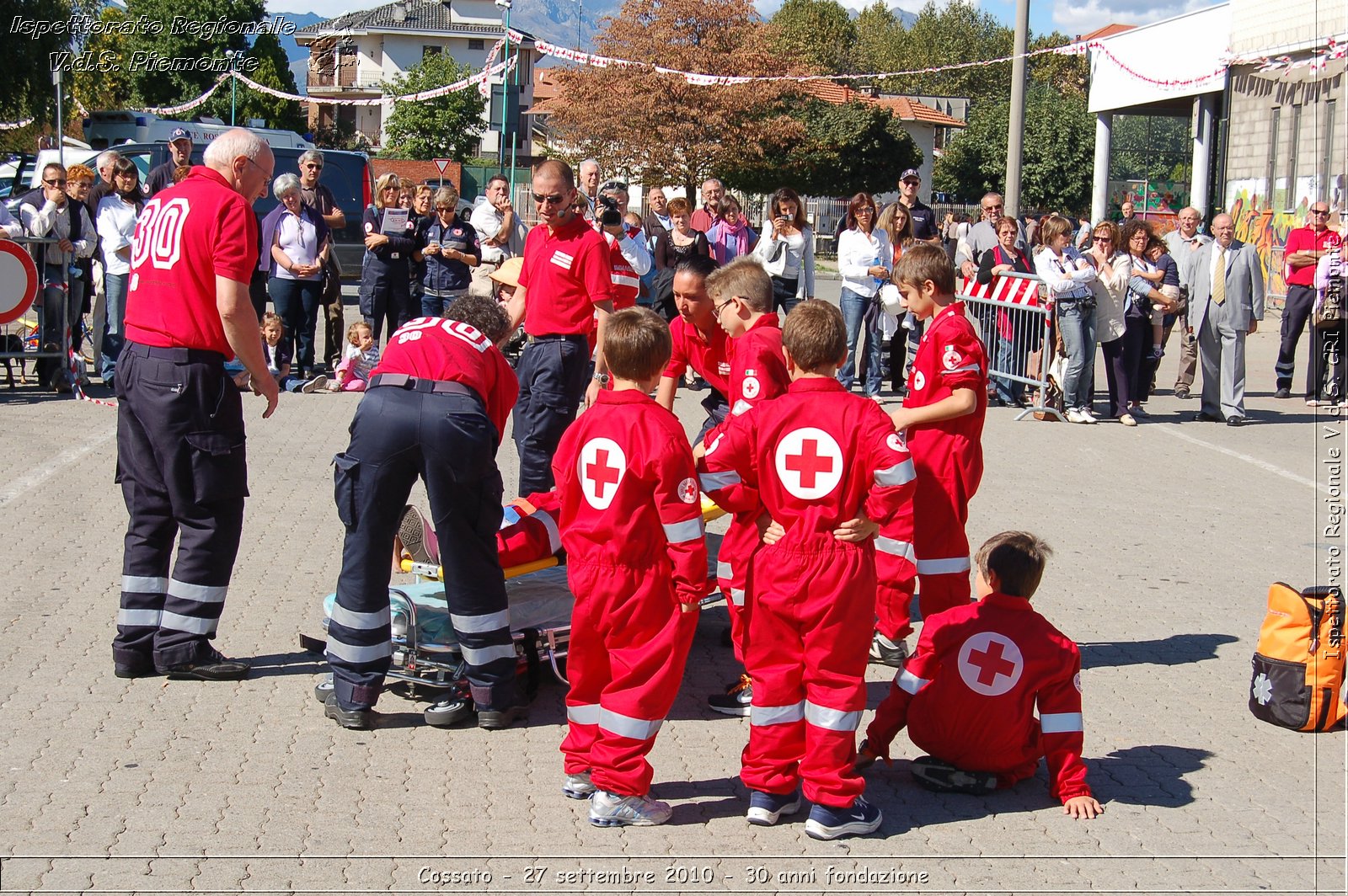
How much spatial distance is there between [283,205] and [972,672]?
10.6 metres

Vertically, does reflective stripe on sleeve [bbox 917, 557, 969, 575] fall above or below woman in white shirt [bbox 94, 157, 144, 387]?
below

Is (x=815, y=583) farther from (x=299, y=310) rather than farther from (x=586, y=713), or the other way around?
(x=299, y=310)

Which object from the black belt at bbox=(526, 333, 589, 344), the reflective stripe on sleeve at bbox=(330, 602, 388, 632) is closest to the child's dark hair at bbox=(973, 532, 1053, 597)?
the reflective stripe on sleeve at bbox=(330, 602, 388, 632)

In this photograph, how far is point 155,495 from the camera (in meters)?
5.47

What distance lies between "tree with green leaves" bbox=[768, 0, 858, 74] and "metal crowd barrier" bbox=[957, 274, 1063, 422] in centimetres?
5702

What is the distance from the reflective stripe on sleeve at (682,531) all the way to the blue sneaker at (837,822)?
99 centimetres

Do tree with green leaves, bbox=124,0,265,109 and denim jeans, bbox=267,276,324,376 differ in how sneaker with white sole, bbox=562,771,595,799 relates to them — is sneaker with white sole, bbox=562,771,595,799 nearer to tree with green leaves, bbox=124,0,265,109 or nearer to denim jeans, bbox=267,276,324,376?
denim jeans, bbox=267,276,324,376

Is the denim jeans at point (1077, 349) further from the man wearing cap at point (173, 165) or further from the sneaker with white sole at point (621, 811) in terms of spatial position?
the sneaker with white sole at point (621, 811)

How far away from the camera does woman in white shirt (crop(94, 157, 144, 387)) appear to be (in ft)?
39.6

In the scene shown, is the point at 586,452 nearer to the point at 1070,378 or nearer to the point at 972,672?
the point at 972,672

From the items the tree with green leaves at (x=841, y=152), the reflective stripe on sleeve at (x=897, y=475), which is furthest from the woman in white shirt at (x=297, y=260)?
the tree with green leaves at (x=841, y=152)

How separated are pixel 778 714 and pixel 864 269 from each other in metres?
9.70

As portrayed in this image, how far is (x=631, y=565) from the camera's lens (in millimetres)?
4289

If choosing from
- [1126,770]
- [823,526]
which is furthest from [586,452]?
[1126,770]
